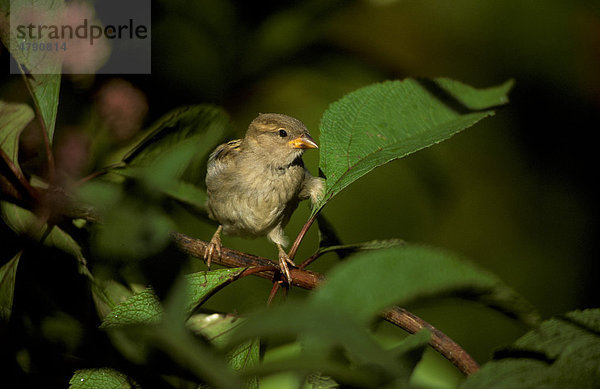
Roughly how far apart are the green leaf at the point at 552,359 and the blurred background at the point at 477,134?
2.75ft

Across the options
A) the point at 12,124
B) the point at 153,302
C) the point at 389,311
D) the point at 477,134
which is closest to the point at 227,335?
the point at 153,302

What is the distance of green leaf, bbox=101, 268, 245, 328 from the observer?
0.63 metres

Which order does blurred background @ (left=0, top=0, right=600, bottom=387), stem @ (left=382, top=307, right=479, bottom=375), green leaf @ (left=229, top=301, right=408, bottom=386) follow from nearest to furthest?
1. green leaf @ (left=229, top=301, right=408, bottom=386)
2. stem @ (left=382, top=307, right=479, bottom=375)
3. blurred background @ (left=0, top=0, right=600, bottom=387)

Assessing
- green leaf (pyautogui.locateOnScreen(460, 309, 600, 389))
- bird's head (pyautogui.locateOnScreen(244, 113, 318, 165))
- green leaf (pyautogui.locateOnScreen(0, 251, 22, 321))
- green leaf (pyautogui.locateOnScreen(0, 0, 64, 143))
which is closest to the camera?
green leaf (pyautogui.locateOnScreen(460, 309, 600, 389))

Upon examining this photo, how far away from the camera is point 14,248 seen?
881 millimetres

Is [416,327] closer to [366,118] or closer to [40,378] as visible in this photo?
[366,118]

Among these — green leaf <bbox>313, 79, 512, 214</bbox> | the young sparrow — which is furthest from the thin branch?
the young sparrow

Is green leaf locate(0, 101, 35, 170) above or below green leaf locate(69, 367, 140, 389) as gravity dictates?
above

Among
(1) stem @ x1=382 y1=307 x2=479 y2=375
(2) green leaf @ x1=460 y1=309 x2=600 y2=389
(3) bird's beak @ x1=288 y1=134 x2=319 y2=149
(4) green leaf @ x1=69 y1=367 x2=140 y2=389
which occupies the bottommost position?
(4) green leaf @ x1=69 y1=367 x2=140 y2=389

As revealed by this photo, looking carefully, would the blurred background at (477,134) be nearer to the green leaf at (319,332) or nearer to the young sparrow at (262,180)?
the young sparrow at (262,180)

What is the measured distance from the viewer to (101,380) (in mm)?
671

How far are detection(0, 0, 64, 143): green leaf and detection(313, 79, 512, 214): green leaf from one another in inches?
18.9

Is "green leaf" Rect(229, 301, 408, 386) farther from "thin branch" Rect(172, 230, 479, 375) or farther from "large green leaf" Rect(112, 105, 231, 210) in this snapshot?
"large green leaf" Rect(112, 105, 231, 210)

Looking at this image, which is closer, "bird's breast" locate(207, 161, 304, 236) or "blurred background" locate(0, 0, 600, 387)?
"bird's breast" locate(207, 161, 304, 236)
